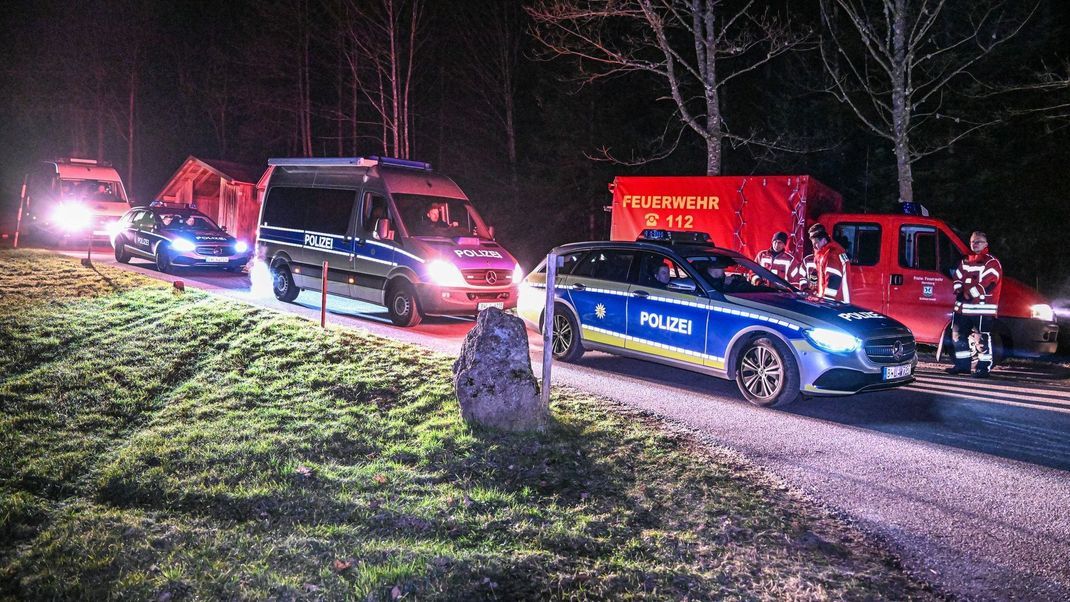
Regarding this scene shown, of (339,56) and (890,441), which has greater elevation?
(339,56)

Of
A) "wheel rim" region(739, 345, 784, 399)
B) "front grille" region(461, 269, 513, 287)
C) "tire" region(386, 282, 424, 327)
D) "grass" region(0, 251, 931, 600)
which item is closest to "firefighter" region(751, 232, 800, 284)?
"wheel rim" region(739, 345, 784, 399)

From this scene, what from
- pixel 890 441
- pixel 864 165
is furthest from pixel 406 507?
pixel 864 165

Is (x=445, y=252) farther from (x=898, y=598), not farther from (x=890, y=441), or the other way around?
(x=898, y=598)

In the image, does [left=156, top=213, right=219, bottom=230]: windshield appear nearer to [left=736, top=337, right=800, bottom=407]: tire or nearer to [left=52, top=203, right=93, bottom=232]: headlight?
[left=52, top=203, right=93, bottom=232]: headlight

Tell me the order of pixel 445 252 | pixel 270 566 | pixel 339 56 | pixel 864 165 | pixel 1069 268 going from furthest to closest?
pixel 339 56 < pixel 864 165 < pixel 1069 268 < pixel 445 252 < pixel 270 566

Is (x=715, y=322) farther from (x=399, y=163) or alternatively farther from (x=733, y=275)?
(x=399, y=163)

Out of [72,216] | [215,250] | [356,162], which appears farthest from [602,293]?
[72,216]

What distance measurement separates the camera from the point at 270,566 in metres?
4.48

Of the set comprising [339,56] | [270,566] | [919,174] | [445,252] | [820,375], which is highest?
[339,56]

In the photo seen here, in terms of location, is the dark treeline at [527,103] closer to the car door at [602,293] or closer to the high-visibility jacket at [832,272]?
the high-visibility jacket at [832,272]

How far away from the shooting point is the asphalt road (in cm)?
455

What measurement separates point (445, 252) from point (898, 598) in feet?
29.0

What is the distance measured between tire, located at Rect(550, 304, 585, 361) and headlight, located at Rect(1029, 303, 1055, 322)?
6097 millimetres

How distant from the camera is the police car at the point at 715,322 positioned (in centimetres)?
767
